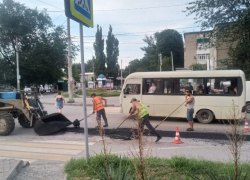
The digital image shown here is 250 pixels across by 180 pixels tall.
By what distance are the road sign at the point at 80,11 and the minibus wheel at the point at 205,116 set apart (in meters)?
8.09

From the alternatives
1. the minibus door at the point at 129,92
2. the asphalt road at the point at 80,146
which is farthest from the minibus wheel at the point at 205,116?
the minibus door at the point at 129,92

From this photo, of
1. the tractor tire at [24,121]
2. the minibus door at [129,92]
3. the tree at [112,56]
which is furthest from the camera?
the tree at [112,56]

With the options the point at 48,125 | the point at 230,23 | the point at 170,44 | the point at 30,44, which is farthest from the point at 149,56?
the point at 48,125

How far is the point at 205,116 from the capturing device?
36.7ft

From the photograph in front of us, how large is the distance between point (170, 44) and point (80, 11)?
6024cm

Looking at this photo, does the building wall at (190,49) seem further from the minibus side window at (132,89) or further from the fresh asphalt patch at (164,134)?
the fresh asphalt patch at (164,134)

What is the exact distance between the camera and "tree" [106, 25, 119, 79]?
6360cm

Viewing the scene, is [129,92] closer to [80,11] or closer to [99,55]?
[80,11]

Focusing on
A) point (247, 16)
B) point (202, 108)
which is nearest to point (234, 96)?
point (202, 108)

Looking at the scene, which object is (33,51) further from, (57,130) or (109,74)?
(57,130)

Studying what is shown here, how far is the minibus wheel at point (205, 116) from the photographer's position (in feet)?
36.0

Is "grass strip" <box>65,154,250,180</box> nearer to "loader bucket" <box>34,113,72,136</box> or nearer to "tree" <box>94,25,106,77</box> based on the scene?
"loader bucket" <box>34,113,72,136</box>

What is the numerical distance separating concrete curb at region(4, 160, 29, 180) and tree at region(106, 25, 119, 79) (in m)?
58.5

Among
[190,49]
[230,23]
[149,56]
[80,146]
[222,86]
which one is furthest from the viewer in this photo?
[149,56]
